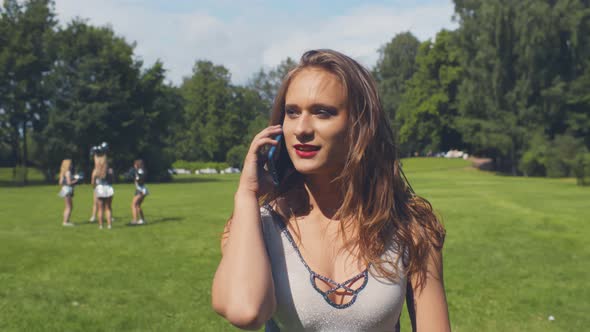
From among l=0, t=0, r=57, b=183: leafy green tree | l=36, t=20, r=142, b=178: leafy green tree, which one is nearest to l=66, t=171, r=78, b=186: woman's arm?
l=36, t=20, r=142, b=178: leafy green tree

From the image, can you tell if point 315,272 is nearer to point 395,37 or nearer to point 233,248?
point 233,248

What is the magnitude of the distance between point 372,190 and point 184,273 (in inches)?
367

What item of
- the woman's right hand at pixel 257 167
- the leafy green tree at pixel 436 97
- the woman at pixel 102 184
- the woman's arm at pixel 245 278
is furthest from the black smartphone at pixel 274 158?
the leafy green tree at pixel 436 97

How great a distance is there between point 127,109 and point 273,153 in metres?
58.5

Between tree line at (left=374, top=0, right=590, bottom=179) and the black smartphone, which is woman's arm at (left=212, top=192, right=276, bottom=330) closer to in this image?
the black smartphone

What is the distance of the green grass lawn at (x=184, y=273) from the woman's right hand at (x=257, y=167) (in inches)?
229

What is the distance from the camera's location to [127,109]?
5916 cm

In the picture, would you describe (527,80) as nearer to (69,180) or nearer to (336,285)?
(69,180)

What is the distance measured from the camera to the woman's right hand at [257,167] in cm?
264

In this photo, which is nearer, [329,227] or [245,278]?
[245,278]

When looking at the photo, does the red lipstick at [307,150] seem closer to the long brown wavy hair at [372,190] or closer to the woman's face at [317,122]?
the woman's face at [317,122]

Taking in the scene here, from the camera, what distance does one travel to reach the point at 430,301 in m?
2.64

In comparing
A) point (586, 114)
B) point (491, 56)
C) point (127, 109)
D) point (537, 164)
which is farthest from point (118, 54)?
point (586, 114)

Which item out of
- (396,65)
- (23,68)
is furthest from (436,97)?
(23,68)
